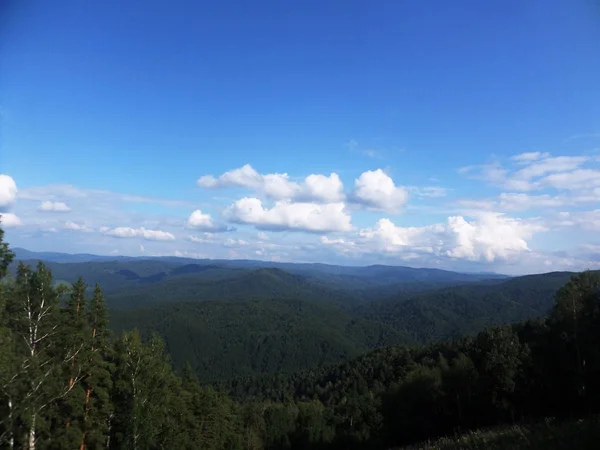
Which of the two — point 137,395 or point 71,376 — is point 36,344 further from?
point 137,395

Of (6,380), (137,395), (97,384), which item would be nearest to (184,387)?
(137,395)

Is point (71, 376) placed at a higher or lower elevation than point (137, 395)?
higher

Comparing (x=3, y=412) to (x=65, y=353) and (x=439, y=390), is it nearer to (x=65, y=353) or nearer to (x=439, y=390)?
(x=65, y=353)

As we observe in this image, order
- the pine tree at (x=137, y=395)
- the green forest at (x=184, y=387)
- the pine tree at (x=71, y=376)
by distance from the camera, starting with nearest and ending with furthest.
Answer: the green forest at (x=184, y=387), the pine tree at (x=71, y=376), the pine tree at (x=137, y=395)

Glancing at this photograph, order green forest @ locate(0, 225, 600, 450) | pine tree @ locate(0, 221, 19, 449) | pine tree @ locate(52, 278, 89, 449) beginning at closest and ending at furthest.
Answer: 1. pine tree @ locate(0, 221, 19, 449)
2. green forest @ locate(0, 225, 600, 450)
3. pine tree @ locate(52, 278, 89, 449)

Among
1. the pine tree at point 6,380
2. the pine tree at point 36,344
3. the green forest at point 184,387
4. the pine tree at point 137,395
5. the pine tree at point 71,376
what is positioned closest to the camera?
the pine tree at point 6,380

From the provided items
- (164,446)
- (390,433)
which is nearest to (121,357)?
(164,446)

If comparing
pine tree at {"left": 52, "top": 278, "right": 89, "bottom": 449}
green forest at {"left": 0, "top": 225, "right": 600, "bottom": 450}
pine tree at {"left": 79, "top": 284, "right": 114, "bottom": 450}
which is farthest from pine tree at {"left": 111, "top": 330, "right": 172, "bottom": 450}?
pine tree at {"left": 52, "top": 278, "right": 89, "bottom": 449}

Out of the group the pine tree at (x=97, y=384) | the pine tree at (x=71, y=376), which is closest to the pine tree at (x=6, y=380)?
the pine tree at (x=71, y=376)

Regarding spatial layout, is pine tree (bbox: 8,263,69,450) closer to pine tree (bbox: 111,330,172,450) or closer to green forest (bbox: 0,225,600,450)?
green forest (bbox: 0,225,600,450)

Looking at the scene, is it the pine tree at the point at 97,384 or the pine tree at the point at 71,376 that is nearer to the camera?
the pine tree at the point at 71,376

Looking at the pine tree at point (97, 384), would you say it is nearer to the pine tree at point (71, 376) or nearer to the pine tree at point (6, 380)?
the pine tree at point (71, 376)
